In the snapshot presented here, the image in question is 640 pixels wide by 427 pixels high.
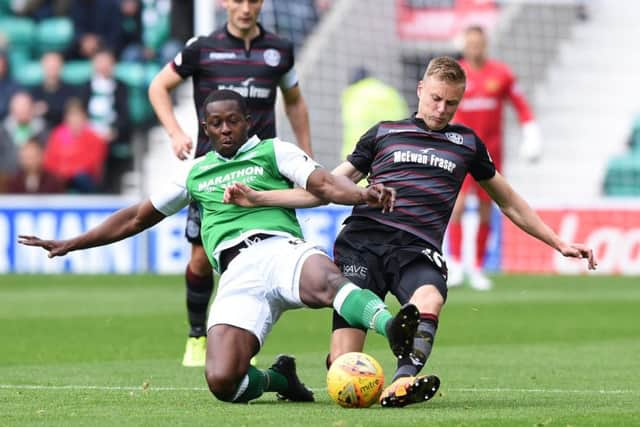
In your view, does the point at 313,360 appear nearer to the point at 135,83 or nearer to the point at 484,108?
the point at 484,108

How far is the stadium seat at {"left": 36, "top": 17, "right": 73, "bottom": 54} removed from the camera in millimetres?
24484

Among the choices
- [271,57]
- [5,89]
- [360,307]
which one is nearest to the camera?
[360,307]

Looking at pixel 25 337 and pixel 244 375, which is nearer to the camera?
pixel 244 375

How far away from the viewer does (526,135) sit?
16344 mm

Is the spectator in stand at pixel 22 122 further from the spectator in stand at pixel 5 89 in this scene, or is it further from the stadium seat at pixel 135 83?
the stadium seat at pixel 135 83

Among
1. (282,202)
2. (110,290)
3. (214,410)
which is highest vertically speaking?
(282,202)

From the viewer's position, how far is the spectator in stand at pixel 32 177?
874 inches

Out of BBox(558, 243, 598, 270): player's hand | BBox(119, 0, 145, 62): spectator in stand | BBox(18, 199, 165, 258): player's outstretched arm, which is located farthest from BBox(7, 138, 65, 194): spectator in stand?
BBox(558, 243, 598, 270): player's hand

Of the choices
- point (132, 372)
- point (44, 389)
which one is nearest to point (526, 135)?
point (132, 372)

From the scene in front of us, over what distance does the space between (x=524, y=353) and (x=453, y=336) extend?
1389 millimetres

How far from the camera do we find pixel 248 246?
24.6ft

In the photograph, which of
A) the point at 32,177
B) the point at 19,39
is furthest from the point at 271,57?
the point at 19,39

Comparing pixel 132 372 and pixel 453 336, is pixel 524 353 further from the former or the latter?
pixel 132 372

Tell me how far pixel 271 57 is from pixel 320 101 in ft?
48.6
